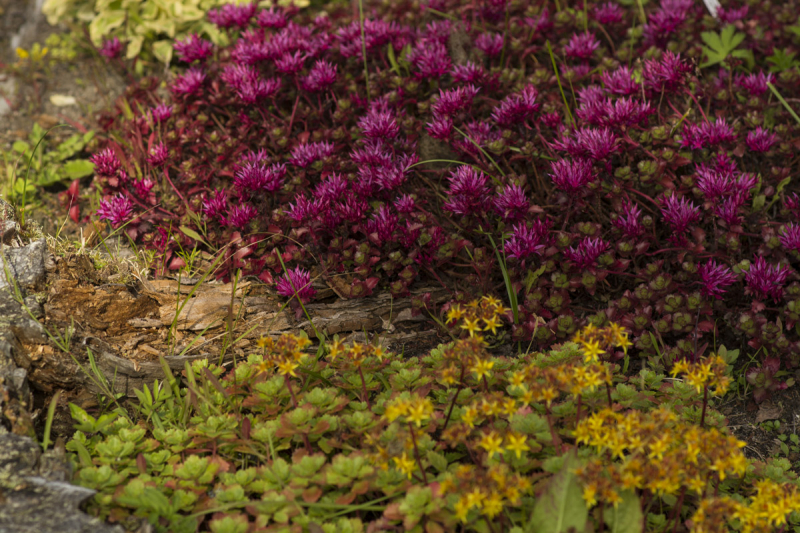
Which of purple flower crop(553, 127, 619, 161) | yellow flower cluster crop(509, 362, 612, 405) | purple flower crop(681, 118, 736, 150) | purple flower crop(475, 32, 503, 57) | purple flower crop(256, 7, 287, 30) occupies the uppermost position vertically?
purple flower crop(256, 7, 287, 30)

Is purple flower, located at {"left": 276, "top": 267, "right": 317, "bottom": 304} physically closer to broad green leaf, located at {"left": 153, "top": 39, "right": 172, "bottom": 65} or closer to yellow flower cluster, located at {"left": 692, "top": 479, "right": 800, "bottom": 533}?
yellow flower cluster, located at {"left": 692, "top": 479, "right": 800, "bottom": 533}

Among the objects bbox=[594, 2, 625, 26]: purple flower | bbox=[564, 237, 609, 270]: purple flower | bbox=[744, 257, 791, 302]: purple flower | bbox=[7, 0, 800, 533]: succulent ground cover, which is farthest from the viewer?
bbox=[594, 2, 625, 26]: purple flower

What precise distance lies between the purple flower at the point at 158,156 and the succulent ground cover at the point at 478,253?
0.06m

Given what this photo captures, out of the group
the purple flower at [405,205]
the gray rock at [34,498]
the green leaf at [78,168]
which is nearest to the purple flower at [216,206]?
the purple flower at [405,205]

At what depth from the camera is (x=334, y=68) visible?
3848mm

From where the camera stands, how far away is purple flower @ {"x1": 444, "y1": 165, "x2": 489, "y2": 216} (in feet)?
10.4

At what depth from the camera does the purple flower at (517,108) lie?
343 centimetres

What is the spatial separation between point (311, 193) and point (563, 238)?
1429 mm

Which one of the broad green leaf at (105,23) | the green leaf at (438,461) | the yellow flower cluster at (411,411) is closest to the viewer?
the yellow flower cluster at (411,411)

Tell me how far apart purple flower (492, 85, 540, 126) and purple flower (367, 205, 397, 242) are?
0.86m

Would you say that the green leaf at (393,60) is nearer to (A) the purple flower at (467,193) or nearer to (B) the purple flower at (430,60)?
(B) the purple flower at (430,60)

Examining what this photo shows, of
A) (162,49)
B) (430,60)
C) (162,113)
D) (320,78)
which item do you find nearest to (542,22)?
(430,60)

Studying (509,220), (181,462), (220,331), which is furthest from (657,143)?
(181,462)

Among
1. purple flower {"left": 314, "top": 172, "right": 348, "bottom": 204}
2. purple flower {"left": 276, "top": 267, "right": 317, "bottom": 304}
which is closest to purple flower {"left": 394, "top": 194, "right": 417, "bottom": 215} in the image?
purple flower {"left": 314, "top": 172, "right": 348, "bottom": 204}
